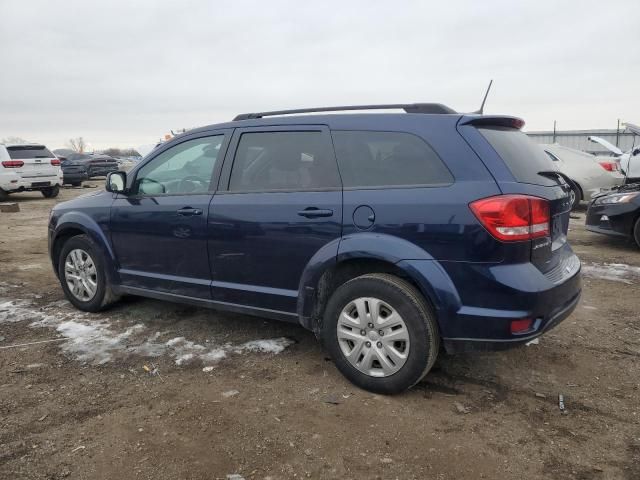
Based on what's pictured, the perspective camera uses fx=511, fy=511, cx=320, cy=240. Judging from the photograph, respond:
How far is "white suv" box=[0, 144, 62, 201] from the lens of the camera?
47.0 feet

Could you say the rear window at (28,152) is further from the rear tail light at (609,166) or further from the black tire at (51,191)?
the rear tail light at (609,166)

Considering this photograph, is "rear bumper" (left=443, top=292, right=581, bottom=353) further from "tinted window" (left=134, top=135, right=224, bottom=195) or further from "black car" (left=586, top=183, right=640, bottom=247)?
"black car" (left=586, top=183, right=640, bottom=247)

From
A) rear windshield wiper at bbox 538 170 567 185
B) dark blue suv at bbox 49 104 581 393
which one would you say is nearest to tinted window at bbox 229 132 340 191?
dark blue suv at bbox 49 104 581 393

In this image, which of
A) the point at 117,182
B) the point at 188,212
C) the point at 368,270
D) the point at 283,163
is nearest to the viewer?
the point at 368,270

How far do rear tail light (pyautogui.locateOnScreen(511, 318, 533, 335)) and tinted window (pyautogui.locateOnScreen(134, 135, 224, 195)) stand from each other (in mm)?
2330

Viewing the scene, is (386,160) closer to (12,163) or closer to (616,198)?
(616,198)

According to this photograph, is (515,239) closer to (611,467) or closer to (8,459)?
(611,467)

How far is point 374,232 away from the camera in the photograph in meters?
3.07

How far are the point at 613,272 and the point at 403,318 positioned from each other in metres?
4.36

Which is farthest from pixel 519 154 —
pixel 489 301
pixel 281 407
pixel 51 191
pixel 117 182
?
pixel 51 191

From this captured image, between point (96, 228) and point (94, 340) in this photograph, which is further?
point (96, 228)

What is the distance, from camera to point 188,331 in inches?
166

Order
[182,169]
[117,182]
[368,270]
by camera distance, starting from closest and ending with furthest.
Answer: [368,270] → [182,169] → [117,182]

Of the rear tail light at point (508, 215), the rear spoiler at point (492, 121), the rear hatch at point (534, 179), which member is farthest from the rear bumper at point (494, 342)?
the rear spoiler at point (492, 121)
